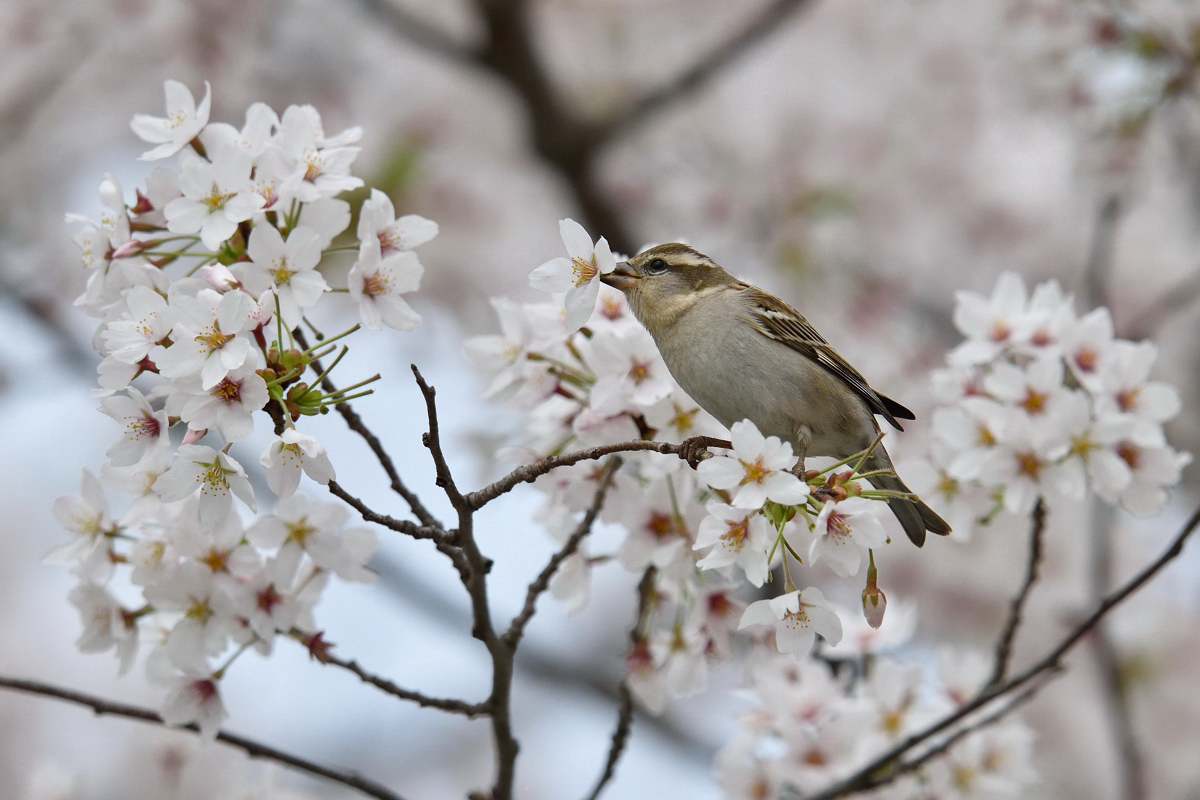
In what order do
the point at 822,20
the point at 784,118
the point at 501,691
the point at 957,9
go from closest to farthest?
1. the point at 501,691
2. the point at 957,9
3. the point at 784,118
4. the point at 822,20

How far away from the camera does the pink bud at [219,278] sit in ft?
7.34

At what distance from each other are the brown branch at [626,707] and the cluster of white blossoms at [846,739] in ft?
1.42

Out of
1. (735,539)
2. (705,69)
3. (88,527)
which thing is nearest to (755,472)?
(735,539)

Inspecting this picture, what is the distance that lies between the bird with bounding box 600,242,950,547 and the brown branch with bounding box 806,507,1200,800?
1.34 feet

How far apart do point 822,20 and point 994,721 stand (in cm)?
796

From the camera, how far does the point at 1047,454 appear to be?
2662mm

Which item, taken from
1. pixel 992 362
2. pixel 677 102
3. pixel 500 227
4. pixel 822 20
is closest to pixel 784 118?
pixel 822 20

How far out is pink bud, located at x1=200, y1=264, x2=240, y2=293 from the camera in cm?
224

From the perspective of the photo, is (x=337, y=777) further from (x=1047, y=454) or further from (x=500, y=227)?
(x=500, y=227)

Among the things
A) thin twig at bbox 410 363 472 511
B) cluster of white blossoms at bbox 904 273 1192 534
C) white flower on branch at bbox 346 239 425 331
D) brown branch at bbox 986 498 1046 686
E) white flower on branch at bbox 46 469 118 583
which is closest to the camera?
thin twig at bbox 410 363 472 511

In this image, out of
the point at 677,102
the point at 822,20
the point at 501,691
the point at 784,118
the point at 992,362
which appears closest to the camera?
the point at 501,691

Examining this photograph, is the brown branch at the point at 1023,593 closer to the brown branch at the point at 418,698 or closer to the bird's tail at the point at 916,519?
the bird's tail at the point at 916,519

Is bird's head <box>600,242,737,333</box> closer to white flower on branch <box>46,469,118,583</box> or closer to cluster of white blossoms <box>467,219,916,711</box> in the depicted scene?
cluster of white blossoms <box>467,219,916,711</box>

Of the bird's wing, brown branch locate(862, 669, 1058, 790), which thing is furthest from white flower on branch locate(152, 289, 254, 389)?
brown branch locate(862, 669, 1058, 790)
